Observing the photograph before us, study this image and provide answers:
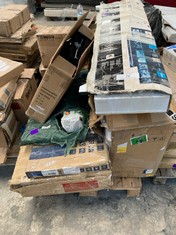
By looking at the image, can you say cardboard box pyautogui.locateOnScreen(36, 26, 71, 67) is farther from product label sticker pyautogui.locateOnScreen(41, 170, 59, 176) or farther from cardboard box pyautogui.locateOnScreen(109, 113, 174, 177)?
product label sticker pyautogui.locateOnScreen(41, 170, 59, 176)

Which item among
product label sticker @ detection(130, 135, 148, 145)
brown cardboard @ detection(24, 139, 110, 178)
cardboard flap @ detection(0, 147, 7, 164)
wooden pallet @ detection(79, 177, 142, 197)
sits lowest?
wooden pallet @ detection(79, 177, 142, 197)

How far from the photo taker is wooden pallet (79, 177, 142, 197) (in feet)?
4.38

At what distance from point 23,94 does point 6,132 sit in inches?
12.1

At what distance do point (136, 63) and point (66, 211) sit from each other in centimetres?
100

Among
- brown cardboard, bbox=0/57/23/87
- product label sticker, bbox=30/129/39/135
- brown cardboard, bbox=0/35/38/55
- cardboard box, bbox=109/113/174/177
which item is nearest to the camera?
cardboard box, bbox=109/113/174/177

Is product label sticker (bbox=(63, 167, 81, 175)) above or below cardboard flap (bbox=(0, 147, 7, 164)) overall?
above

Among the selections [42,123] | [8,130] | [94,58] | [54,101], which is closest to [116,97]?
[94,58]

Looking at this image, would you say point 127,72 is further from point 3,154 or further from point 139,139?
point 3,154

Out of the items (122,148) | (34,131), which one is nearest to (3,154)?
(34,131)

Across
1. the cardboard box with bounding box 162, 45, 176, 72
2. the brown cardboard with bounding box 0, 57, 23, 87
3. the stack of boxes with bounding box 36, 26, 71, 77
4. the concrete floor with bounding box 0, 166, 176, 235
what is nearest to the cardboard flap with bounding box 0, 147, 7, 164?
the concrete floor with bounding box 0, 166, 176, 235

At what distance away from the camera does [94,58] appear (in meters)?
1.09

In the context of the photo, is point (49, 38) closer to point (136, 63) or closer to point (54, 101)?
point (54, 101)

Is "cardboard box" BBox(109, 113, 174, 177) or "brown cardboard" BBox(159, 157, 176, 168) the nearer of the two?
"cardboard box" BBox(109, 113, 174, 177)

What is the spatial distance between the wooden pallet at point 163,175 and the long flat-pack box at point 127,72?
0.66 m
